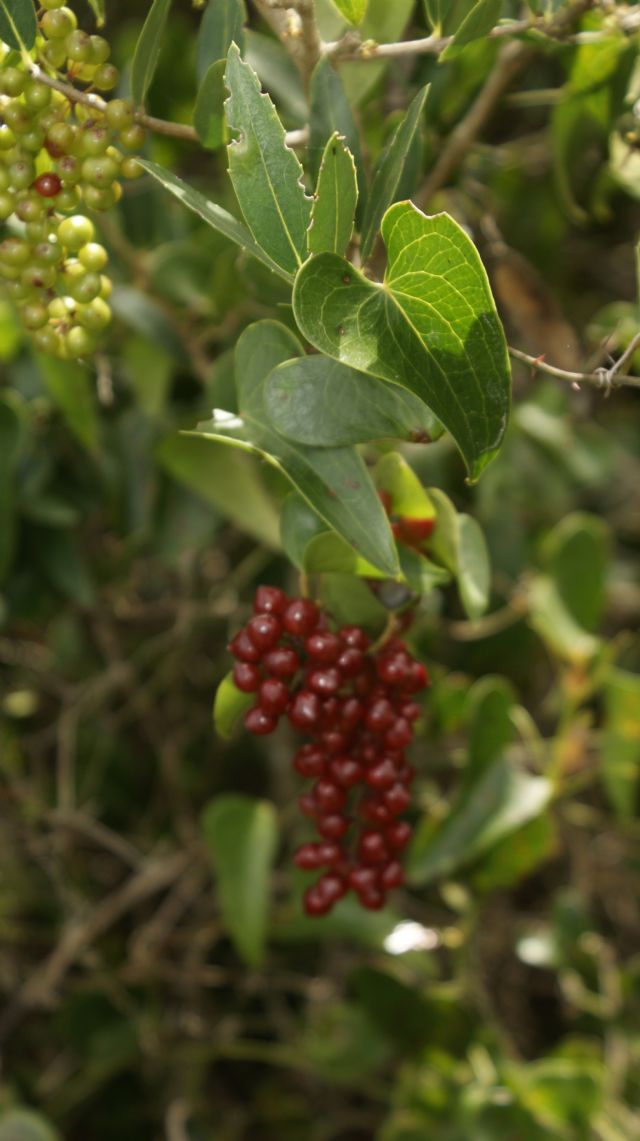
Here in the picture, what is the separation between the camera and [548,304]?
4.55 feet

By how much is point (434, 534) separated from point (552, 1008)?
4.44ft

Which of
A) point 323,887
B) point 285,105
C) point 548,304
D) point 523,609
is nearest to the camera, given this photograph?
point 323,887

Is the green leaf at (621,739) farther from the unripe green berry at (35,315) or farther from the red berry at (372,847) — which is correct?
the unripe green berry at (35,315)

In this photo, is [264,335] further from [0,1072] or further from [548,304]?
[0,1072]

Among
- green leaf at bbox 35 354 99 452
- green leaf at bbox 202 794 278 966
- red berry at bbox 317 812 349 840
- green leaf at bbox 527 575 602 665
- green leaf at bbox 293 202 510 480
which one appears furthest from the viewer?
green leaf at bbox 527 575 602 665

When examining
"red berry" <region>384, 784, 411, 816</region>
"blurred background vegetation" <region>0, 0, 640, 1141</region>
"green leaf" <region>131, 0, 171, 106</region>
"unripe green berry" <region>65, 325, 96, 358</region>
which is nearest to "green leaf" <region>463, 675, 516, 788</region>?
"blurred background vegetation" <region>0, 0, 640, 1141</region>

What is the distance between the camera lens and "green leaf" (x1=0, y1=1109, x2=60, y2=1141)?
1.26m

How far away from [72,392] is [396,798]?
0.63 m

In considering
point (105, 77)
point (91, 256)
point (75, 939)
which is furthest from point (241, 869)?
point (105, 77)

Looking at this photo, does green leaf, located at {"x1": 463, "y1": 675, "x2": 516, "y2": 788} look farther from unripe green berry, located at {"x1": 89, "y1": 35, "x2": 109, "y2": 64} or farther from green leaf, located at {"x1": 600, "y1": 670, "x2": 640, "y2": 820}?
unripe green berry, located at {"x1": 89, "y1": 35, "x2": 109, "y2": 64}

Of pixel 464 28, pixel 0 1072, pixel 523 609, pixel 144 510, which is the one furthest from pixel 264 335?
pixel 0 1072

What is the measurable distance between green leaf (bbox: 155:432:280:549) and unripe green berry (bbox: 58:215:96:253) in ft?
1.53

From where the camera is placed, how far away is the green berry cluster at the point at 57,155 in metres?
0.77

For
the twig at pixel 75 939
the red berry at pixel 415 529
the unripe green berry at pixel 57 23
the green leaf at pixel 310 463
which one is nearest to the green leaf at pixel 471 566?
the red berry at pixel 415 529
